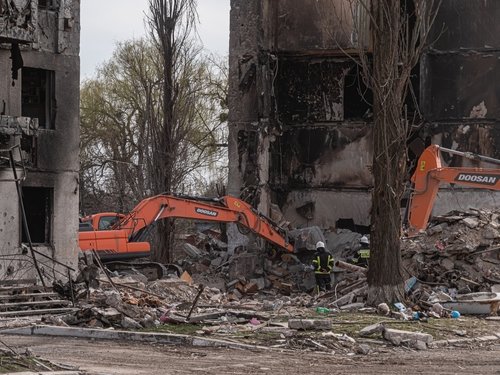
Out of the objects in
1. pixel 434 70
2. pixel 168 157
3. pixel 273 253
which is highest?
pixel 434 70

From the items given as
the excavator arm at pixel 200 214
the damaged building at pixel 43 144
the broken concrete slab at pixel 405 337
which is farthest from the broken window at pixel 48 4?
the broken concrete slab at pixel 405 337

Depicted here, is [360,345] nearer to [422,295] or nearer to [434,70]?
[422,295]

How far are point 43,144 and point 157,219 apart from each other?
3.97 meters

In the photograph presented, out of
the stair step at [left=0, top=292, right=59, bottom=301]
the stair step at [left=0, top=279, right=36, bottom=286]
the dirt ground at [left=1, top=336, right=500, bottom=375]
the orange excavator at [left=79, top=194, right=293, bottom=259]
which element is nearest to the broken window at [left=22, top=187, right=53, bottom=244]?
the orange excavator at [left=79, top=194, right=293, bottom=259]

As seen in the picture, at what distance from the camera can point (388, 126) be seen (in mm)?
21375

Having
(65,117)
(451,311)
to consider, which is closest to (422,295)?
(451,311)

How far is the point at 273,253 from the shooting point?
3372 centimetres

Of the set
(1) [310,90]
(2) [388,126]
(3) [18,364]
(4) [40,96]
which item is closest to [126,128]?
(1) [310,90]

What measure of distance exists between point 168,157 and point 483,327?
625 inches

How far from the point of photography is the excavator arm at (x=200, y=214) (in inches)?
1176

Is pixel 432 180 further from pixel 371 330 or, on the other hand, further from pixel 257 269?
pixel 371 330

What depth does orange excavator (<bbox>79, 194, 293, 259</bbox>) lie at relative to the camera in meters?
29.4

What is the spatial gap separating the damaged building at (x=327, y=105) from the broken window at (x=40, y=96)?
10.3 metres

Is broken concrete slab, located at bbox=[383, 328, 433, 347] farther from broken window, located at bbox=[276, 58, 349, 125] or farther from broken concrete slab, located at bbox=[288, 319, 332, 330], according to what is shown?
broken window, located at bbox=[276, 58, 349, 125]
